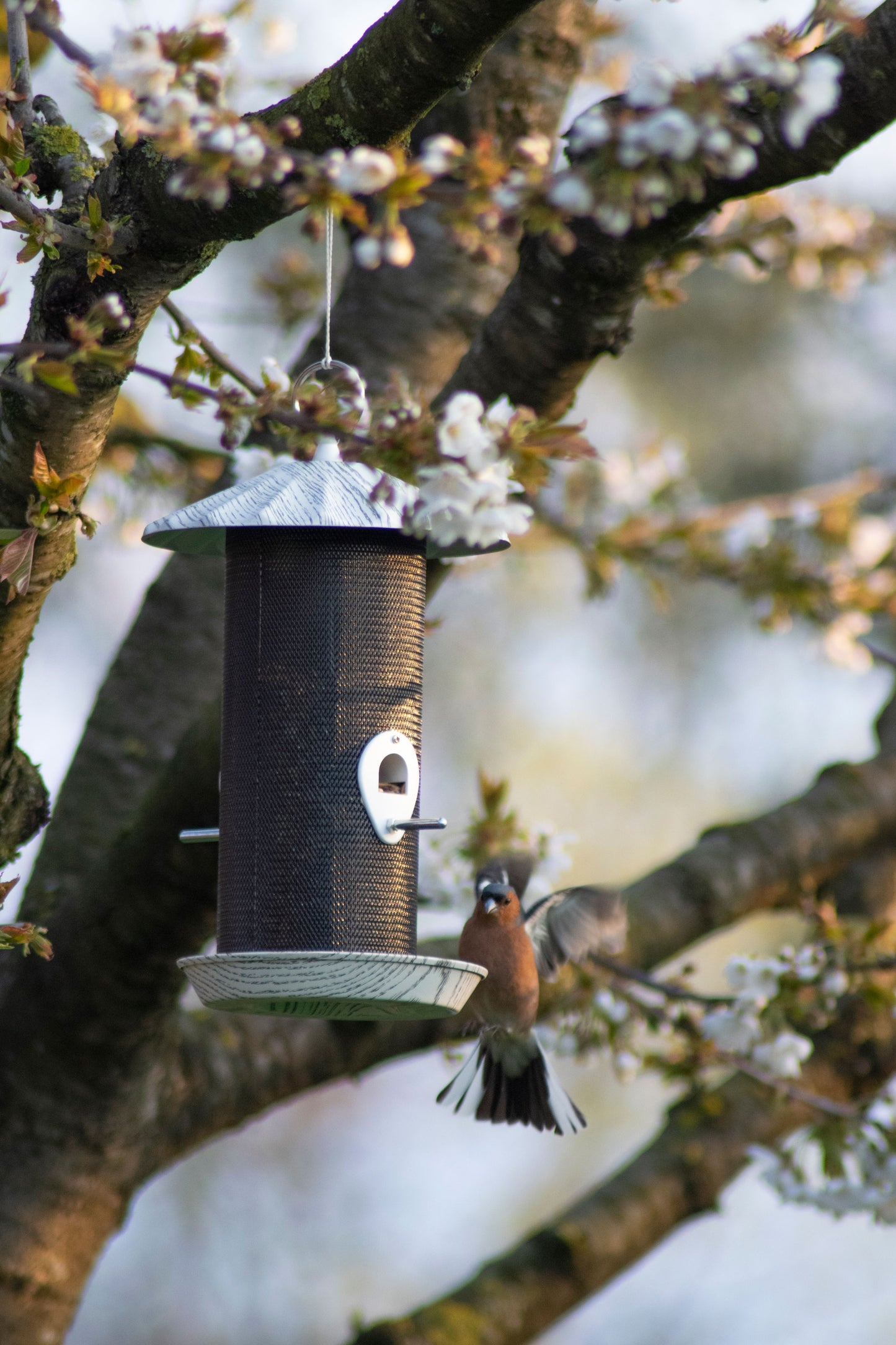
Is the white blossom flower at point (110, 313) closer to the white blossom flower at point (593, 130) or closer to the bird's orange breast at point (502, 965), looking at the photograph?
the white blossom flower at point (593, 130)

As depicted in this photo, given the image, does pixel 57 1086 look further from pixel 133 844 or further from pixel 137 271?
pixel 137 271

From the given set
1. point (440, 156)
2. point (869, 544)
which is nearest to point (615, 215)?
point (440, 156)

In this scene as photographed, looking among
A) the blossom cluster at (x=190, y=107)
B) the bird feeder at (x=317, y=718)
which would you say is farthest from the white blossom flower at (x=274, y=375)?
the blossom cluster at (x=190, y=107)

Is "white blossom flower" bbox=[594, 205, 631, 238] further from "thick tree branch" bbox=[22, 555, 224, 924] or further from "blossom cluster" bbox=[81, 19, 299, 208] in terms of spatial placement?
"thick tree branch" bbox=[22, 555, 224, 924]

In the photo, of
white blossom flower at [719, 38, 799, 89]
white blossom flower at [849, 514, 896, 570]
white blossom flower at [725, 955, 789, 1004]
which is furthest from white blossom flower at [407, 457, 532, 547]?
Result: white blossom flower at [849, 514, 896, 570]

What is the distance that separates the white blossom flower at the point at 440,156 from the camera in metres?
1.72

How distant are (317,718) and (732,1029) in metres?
1.80

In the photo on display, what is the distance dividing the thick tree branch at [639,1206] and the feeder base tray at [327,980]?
2.02 meters

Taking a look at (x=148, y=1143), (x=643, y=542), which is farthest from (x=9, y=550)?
(x=643, y=542)

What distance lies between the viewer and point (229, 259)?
1254 centimetres

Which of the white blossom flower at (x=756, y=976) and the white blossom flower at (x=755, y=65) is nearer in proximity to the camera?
the white blossom flower at (x=755, y=65)

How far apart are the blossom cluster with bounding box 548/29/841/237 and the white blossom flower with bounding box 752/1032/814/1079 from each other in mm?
2989

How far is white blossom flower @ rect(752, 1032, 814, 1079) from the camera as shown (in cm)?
427

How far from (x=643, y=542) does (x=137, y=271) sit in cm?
281
